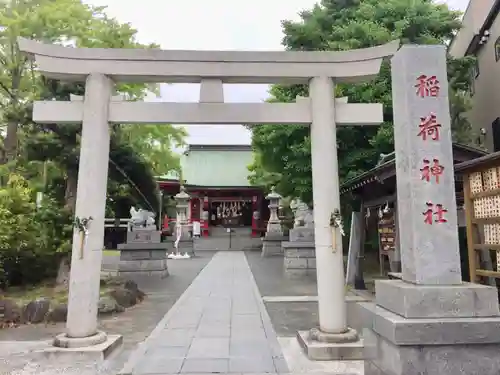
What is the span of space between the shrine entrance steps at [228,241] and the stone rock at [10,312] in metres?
20.9

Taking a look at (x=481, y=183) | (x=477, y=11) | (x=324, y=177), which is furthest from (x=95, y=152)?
(x=477, y=11)

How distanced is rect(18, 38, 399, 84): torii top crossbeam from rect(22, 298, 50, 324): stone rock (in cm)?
478

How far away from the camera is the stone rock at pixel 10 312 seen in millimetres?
7871

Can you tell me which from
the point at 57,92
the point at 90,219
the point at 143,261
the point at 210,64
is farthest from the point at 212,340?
the point at 143,261

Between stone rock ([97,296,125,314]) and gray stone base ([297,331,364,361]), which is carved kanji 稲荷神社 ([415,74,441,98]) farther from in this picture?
stone rock ([97,296,125,314])

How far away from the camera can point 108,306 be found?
8805 mm

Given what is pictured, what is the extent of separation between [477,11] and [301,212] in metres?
11.8

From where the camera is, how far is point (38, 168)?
13.2 meters

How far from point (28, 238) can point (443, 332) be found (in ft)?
31.9

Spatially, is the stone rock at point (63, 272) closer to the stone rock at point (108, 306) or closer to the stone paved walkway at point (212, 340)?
the stone rock at point (108, 306)

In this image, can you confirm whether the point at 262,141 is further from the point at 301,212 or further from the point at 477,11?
the point at 477,11

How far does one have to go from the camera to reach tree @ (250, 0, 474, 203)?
508 inches

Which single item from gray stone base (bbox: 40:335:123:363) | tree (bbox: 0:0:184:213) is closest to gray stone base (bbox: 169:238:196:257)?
tree (bbox: 0:0:184:213)

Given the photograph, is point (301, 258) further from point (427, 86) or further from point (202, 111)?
point (427, 86)
